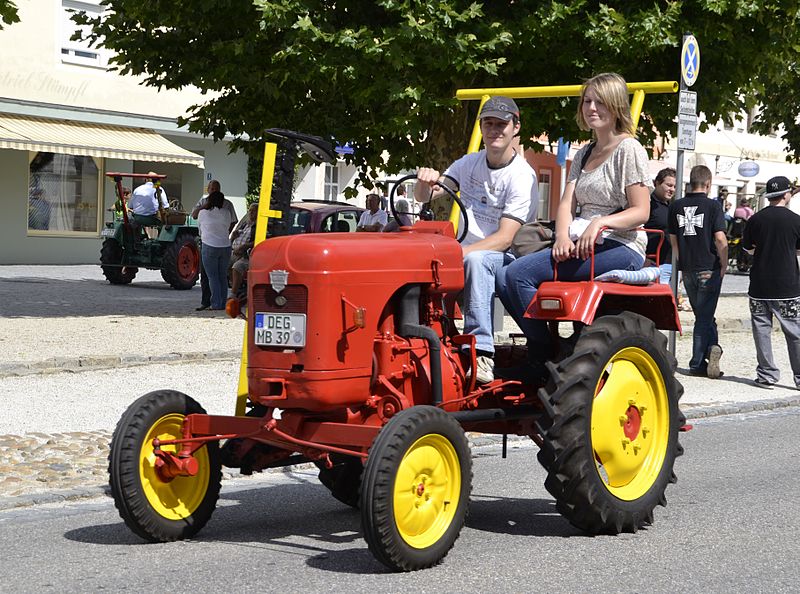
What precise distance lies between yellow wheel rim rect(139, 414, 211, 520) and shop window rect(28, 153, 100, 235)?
86.9 ft

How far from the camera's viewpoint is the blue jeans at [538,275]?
22.4 ft

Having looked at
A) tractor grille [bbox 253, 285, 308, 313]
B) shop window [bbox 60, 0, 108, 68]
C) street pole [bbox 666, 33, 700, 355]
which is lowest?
tractor grille [bbox 253, 285, 308, 313]

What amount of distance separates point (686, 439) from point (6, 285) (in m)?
15.5

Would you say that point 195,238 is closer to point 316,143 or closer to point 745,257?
point 745,257

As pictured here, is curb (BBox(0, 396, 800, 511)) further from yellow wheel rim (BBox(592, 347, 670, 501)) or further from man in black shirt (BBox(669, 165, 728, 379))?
yellow wheel rim (BBox(592, 347, 670, 501))

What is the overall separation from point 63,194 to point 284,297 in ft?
91.3

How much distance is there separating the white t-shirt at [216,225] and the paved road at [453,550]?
38.3 feet

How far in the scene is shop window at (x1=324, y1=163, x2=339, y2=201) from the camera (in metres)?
43.2

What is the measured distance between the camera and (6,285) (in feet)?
76.0

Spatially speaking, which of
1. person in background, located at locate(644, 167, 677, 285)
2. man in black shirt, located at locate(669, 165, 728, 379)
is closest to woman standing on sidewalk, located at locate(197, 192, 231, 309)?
person in background, located at locate(644, 167, 677, 285)

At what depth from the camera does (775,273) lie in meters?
13.5

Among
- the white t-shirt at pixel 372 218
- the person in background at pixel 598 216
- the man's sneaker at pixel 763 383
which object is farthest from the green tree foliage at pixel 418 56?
the person in background at pixel 598 216

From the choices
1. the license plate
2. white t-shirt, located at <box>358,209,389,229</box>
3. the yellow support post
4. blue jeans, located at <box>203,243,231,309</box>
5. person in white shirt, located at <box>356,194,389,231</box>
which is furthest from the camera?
person in white shirt, located at <box>356,194,389,231</box>

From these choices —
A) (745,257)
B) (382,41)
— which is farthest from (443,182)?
(745,257)
